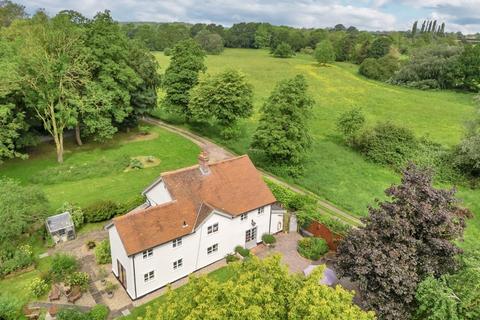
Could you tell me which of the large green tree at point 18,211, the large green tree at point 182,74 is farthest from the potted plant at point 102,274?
the large green tree at point 182,74

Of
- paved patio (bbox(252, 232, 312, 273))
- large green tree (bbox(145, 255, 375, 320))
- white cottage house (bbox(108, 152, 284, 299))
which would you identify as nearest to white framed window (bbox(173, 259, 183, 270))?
white cottage house (bbox(108, 152, 284, 299))

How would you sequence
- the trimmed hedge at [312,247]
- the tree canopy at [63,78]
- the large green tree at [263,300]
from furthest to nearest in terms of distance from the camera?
1. the tree canopy at [63,78]
2. the trimmed hedge at [312,247]
3. the large green tree at [263,300]

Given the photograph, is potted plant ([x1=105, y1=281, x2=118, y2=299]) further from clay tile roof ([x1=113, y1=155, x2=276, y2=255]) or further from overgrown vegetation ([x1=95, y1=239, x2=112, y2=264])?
clay tile roof ([x1=113, y1=155, x2=276, y2=255])

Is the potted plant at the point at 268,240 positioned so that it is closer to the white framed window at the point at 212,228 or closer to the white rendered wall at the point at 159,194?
the white framed window at the point at 212,228

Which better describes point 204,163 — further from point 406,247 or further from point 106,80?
point 106,80

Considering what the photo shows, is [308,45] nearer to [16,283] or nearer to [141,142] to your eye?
[141,142]

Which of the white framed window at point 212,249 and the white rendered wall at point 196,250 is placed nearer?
the white rendered wall at point 196,250

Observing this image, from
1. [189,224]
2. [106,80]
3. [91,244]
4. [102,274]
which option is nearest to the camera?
[189,224]

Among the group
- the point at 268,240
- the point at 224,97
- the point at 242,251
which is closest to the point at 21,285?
the point at 242,251
